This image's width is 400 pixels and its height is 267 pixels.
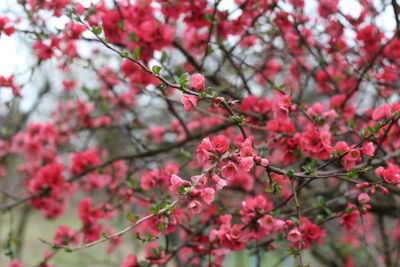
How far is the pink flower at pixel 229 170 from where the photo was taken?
101cm

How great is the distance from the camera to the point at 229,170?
1.03m

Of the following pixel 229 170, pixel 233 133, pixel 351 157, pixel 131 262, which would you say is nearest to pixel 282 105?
pixel 351 157

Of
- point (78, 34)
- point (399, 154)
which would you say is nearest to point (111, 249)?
point (78, 34)

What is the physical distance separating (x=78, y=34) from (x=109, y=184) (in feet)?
4.78

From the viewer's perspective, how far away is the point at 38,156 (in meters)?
3.43

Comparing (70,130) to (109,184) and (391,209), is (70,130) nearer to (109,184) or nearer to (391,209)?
(109,184)

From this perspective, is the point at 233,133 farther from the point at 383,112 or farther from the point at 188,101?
the point at 188,101

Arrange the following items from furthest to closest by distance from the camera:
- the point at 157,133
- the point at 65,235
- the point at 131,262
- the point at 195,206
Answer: the point at 157,133, the point at 65,235, the point at 131,262, the point at 195,206

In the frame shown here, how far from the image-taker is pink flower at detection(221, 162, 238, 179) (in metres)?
1.01

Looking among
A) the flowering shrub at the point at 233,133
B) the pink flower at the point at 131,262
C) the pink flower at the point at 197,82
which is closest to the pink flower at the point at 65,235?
the flowering shrub at the point at 233,133

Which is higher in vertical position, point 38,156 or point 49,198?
point 38,156

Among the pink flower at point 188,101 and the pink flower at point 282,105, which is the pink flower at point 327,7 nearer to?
the pink flower at point 282,105

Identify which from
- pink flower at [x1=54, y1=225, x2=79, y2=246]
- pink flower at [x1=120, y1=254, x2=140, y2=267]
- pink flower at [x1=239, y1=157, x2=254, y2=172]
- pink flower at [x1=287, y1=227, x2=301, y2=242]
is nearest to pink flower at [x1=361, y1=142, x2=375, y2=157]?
pink flower at [x1=287, y1=227, x2=301, y2=242]

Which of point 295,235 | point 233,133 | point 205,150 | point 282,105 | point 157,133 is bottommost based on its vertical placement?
point 295,235
